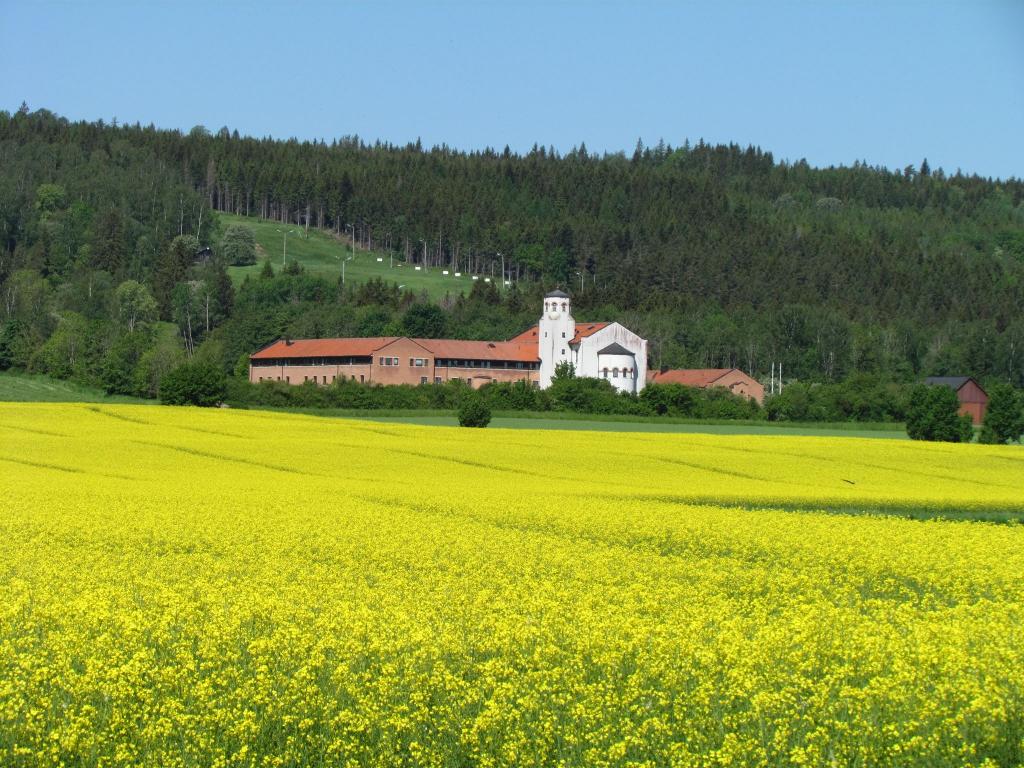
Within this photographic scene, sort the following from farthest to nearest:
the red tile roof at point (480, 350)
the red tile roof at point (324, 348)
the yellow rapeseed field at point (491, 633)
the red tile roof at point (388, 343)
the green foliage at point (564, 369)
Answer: the red tile roof at point (480, 350) → the red tile roof at point (388, 343) → the red tile roof at point (324, 348) → the green foliage at point (564, 369) → the yellow rapeseed field at point (491, 633)

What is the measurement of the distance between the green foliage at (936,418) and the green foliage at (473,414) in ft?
77.0

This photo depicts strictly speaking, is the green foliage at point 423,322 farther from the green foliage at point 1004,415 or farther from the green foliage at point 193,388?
the green foliage at point 1004,415

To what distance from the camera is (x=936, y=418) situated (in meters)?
68.6

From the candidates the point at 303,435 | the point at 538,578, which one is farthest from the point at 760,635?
the point at 303,435

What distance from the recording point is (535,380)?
5394 inches

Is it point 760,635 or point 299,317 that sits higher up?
point 299,317

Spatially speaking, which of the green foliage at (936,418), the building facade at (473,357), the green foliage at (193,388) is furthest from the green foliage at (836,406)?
the green foliage at (193,388)

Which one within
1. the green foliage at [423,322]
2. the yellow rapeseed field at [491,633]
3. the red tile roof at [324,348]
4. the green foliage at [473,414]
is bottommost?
the yellow rapeseed field at [491,633]

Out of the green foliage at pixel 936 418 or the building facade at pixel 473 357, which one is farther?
the building facade at pixel 473 357

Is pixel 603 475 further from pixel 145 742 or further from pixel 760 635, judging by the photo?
pixel 145 742

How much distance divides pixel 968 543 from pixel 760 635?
412 inches

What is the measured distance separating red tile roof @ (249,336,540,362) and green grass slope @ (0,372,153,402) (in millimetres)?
31205

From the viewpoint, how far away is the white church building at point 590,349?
129 m

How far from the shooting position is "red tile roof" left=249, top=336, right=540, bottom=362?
132375 mm
